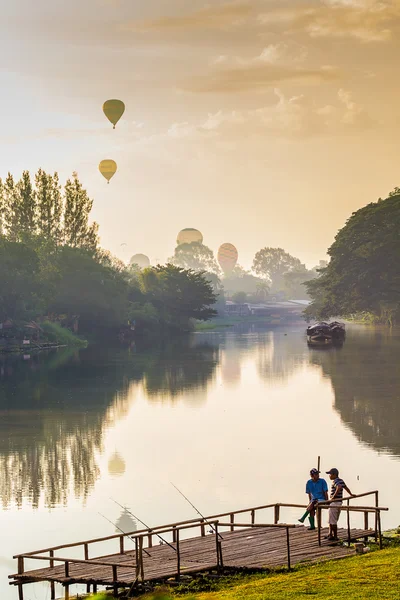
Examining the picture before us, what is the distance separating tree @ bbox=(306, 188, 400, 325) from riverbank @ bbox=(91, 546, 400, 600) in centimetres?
11624

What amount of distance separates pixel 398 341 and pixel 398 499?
257ft

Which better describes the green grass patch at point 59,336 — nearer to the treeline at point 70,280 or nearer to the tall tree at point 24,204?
the treeline at point 70,280

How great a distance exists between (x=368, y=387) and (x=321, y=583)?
44.2m

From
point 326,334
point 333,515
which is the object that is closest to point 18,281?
point 326,334

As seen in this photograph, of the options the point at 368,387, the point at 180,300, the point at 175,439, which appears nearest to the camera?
the point at 175,439

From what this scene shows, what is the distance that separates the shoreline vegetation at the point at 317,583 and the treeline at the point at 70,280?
287 ft

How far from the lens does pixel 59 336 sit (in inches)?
4535

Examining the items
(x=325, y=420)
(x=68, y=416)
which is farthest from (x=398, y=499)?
(x=68, y=416)

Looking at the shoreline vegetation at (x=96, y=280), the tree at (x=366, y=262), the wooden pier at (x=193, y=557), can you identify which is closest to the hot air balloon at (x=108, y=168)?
the shoreline vegetation at (x=96, y=280)

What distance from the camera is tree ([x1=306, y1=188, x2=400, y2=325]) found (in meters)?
134

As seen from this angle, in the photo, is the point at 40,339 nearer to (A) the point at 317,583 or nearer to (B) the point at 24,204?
(B) the point at 24,204

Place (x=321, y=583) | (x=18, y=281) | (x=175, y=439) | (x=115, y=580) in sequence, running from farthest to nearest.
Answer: (x=18, y=281) → (x=175, y=439) → (x=115, y=580) → (x=321, y=583)

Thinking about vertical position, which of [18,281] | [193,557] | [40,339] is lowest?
[193,557]

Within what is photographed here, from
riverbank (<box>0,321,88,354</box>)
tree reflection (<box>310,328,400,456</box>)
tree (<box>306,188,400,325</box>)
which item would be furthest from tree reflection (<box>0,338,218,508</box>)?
tree (<box>306,188,400,325</box>)
